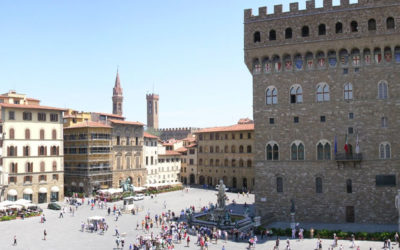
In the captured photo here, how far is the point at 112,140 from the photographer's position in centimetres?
6769

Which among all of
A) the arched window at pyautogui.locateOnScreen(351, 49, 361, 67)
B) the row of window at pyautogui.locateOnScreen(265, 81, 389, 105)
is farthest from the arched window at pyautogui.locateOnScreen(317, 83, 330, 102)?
the arched window at pyautogui.locateOnScreen(351, 49, 361, 67)

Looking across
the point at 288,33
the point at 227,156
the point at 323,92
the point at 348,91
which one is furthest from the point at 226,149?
the point at 348,91

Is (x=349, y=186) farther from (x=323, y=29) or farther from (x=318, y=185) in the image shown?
(x=323, y=29)

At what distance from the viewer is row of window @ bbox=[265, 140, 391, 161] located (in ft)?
117

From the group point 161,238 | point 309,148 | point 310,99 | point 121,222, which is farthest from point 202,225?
point 310,99

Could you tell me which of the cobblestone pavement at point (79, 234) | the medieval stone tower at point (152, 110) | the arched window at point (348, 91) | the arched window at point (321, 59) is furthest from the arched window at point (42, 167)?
the medieval stone tower at point (152, 110)

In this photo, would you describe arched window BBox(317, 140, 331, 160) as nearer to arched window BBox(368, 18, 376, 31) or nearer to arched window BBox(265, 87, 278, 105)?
arched window BBox(265, 87, 278, 105)

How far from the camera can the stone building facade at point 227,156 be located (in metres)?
70.3

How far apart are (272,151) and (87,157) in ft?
110

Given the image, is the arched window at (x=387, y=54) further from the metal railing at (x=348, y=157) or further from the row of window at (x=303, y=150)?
Result: the metal railing at (x=348, y=157)

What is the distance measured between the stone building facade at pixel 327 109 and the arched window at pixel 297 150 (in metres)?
0.09

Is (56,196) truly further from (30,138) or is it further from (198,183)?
(198,183)

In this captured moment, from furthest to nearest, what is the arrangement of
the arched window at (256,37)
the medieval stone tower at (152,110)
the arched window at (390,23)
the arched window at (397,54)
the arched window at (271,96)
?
the medieval stone tower at (152,110) < the arched window at (256,37) < the arched window at (271,96) < the arched window at (397,54) < the arched window at (390,23)

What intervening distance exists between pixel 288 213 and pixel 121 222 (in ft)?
54.8
